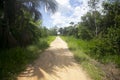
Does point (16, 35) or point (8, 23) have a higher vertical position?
point (8, 23)

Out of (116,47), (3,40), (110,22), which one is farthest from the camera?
(110,22)

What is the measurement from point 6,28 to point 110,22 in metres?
19.4

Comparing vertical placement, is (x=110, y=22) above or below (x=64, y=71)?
above

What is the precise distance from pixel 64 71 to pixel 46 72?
0.85m

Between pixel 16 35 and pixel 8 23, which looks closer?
pixel 8 23

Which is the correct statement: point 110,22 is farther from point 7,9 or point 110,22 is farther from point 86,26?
point 7,9

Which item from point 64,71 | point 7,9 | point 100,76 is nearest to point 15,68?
point 64,71

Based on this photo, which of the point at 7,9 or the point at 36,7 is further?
the point at 36,7

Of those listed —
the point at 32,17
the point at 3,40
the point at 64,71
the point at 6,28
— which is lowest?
the point at 64,71

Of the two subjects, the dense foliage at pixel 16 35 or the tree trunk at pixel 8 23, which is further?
the tree trunk at pixel 8 23

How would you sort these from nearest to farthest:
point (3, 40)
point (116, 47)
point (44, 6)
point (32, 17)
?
point (3, 40)
point (116, 47)
point (44, 6)
point (32, 17)

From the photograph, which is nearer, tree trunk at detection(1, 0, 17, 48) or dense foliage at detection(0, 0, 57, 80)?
dense foliage at detection(0, 0, 57, 80)

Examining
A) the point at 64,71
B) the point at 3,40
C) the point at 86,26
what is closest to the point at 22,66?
the point at 64,71

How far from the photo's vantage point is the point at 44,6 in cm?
1541
